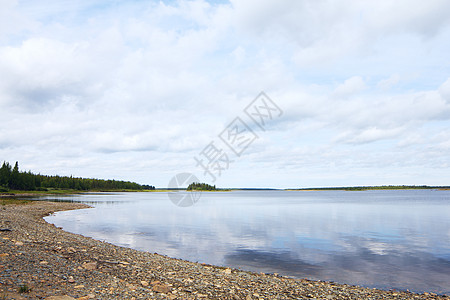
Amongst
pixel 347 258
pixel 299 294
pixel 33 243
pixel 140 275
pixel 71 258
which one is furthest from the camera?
pixel 347 258

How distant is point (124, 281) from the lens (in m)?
15.8

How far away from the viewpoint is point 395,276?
23.3m

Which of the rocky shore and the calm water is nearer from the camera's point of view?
the rocky shore

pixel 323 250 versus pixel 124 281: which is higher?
pixel 124 281

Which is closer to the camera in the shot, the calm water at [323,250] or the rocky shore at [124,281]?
the rocky shore at [124,281]

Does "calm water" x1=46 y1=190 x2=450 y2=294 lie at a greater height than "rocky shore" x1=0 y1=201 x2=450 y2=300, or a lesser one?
lesser

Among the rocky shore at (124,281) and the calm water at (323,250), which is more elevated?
the rocky shore at (124,281)

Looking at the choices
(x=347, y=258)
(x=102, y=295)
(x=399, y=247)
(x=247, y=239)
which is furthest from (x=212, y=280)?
(x=399, y=247)

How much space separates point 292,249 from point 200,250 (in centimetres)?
1031

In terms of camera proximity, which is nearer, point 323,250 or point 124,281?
point 124,281

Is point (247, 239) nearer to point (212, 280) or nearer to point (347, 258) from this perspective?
point (347, 258)

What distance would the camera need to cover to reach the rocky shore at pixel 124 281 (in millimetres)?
13289

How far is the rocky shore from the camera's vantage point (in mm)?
A: 13289

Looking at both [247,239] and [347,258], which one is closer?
[347,258]
